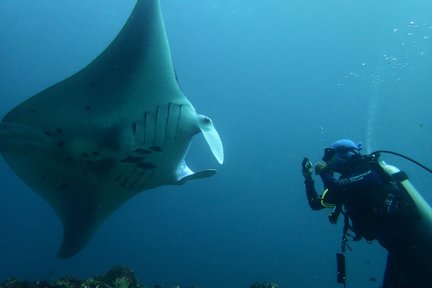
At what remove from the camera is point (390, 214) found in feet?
15.1

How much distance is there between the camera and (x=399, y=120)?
221 ft

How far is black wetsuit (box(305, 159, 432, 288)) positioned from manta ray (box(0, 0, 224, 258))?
1.92 m

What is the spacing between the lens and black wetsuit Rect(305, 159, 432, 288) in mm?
4496

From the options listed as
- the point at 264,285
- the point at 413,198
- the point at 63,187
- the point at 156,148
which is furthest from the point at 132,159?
the point at 264,285

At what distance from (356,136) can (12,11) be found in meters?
53.8

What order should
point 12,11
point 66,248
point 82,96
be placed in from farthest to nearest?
point 12,11 → point 66,248 → point 82,96

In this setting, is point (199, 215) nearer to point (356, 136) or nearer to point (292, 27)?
point (356, 136)

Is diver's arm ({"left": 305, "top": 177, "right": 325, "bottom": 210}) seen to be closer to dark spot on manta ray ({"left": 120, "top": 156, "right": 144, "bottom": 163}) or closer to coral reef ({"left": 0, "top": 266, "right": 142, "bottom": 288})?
dark spot on manta ray ({"left": 120, "top": 156, "right": 144, "bottom": 163})

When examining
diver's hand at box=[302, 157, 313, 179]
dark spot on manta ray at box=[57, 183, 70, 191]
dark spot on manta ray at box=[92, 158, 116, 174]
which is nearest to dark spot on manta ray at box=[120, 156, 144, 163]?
dark spot on manta ray at box=[92, 158, 116, 174]

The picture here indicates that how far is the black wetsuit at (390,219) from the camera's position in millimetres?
4496

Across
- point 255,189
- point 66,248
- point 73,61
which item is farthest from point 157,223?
point 66,248

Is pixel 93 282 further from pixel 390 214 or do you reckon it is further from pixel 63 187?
pixel 390 214

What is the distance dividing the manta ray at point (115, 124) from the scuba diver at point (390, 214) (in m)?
1.92

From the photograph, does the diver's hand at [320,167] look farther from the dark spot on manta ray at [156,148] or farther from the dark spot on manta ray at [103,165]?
the dark spot on manta ray at [103,165]
